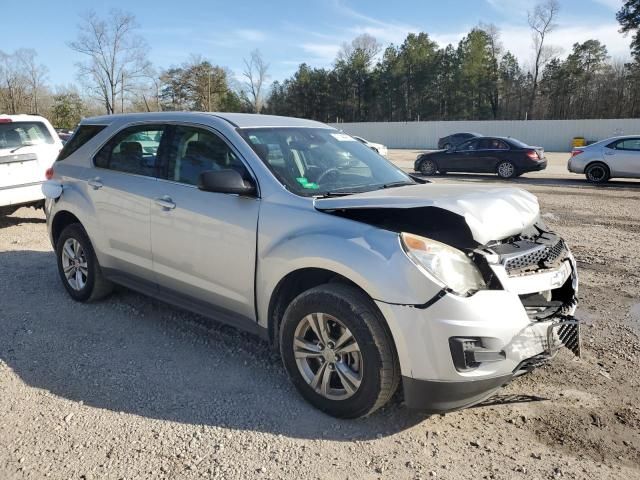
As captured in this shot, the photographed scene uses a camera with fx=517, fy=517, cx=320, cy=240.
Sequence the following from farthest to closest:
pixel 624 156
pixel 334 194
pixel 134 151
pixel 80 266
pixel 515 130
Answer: pixel 515 130 → pixel 624 156 → pixel 80 266 → pixel 134 151 → pixel 334 194

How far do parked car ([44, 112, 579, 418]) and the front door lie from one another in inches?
0.5

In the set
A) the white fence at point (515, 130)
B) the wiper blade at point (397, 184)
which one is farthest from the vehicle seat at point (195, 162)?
the white fence at point (515, 130)

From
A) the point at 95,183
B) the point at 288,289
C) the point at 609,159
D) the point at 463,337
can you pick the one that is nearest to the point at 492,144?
the point at 609,159

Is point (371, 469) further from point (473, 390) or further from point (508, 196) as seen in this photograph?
point (508, 196)

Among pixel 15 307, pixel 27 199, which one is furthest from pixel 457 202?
pixel 27 199

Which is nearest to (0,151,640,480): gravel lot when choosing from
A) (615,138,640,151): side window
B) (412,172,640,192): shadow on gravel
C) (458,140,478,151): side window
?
(412,172,640,192): shadow on gravel

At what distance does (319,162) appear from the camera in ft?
12.7

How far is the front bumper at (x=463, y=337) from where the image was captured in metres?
2.64

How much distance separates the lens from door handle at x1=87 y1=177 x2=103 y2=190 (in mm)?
4598

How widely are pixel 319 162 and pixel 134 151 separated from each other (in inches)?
68.9

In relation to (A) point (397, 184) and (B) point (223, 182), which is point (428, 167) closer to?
(A) point (397, 184)

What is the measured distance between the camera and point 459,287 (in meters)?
2.72

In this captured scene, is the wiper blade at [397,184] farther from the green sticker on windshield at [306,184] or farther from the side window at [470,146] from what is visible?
the side window at [470,146]

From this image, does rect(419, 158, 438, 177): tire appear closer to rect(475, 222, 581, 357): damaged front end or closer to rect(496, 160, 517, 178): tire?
rect(496, 160, 517, 178): tire
